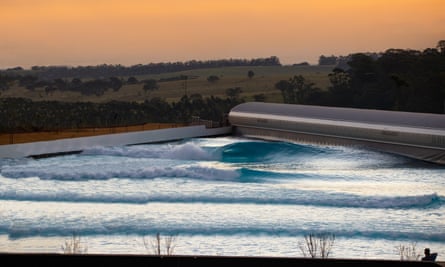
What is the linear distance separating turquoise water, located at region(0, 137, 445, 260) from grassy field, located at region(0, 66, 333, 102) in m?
10.7

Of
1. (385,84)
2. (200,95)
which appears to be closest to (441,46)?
(385,84)

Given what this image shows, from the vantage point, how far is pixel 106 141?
20.0 meters

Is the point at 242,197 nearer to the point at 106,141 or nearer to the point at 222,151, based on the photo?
the point at 222,151

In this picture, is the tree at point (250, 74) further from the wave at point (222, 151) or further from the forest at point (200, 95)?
the wave at point (222, 151)

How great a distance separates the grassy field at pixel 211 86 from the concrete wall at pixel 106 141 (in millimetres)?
6859

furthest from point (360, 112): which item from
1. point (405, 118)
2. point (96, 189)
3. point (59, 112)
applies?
point (59, 112)

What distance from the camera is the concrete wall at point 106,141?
59.9ft

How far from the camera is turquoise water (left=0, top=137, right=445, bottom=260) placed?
9430mm

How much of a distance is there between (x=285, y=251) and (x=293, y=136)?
11.7 metres

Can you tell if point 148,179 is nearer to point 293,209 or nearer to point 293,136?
point 293,209

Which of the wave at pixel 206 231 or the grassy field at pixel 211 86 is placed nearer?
the wave at pixel 206 231

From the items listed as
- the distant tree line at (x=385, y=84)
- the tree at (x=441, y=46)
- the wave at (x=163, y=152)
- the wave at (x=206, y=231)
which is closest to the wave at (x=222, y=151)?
the wave at (x=163, y=152)

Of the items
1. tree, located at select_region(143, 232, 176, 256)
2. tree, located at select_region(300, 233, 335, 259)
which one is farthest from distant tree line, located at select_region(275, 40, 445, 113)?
tree, located at select_region(143, 232, 176, 256)

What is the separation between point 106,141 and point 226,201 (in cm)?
834
